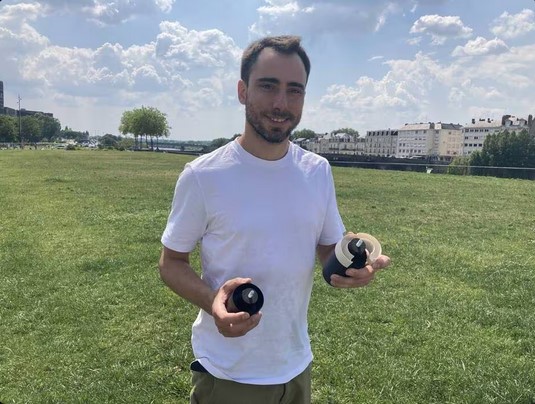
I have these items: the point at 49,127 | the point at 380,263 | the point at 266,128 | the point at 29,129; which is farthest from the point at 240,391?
the point at 49,127

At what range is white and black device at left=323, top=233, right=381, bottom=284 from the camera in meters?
2.20

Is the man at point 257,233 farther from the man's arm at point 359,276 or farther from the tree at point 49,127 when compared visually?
the tree at point 49,127

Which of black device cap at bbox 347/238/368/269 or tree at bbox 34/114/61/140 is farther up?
tree at bbox 34/114/61/140

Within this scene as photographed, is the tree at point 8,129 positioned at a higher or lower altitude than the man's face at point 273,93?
higher

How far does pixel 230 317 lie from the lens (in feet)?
5.71

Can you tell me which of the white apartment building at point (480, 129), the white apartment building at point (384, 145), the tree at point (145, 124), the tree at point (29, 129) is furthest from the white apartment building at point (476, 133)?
the tree at point (29, 129)

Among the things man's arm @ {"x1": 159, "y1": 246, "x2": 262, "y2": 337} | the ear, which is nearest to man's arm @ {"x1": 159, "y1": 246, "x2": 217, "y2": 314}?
man's arm @ {"x1": 159, "y1": 246, "x2": 262, "y2": 337}

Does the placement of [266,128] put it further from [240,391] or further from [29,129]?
[29,129]

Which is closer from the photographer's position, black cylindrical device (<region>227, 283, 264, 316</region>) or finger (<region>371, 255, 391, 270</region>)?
black cylindrical device (<region>227, 283, 264, 316</region>)

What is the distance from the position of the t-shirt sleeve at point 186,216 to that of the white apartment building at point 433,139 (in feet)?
596

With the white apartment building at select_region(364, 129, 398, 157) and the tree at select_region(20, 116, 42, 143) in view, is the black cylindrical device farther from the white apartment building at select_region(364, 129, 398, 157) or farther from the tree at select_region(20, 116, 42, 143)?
the white apartment building at select_region(364, 129, 398, 157)

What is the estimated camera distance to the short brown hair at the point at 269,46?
2120 mm

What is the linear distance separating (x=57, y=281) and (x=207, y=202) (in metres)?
6.25

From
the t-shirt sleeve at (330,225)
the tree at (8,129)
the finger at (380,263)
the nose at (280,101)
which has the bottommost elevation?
the finger at (380,263)
